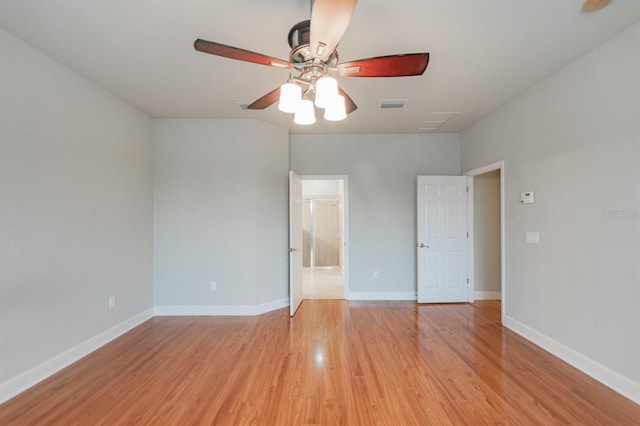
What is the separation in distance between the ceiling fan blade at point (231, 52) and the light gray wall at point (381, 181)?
2969 mm

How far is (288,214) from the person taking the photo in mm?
4375

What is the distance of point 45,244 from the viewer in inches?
95.0

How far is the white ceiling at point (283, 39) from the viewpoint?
1.91m

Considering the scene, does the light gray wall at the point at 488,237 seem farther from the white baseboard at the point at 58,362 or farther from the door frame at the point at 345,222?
the white baseboard at the point at 58,362

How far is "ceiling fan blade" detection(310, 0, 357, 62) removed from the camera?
1237mm

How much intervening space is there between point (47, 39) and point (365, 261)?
14.2 feet

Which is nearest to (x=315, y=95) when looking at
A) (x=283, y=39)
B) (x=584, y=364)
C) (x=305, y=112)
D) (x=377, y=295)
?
(x=305, y=112)

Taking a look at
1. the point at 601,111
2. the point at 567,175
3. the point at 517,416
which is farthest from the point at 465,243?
the point at 517,416

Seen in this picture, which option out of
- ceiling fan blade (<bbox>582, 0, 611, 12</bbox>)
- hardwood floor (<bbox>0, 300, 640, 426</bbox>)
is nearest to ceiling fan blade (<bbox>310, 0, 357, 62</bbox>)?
ceiling fan blade (<bbox>582, 0, 611, 12</bbox>)

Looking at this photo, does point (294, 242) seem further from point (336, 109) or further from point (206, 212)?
point (336, 109)

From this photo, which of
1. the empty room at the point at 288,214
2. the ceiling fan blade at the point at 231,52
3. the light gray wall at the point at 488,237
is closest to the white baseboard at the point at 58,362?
the empty room at the point at 288,214

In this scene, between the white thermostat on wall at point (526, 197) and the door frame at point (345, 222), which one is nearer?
the white thermostat on wall at point (526, 197)

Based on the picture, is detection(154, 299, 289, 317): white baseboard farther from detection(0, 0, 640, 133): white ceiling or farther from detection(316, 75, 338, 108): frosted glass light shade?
detection(316, 75, 338, 108): frosted glass light shade

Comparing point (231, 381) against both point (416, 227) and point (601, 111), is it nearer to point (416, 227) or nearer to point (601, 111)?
point (416, 227)
